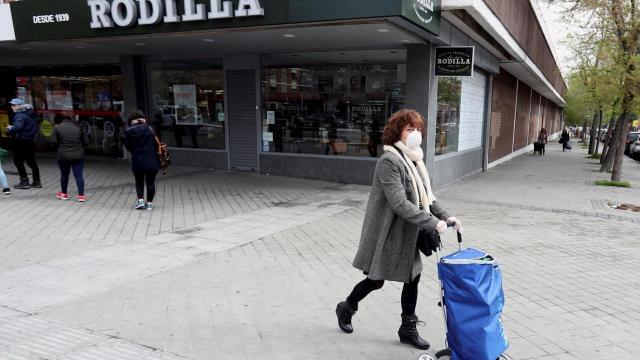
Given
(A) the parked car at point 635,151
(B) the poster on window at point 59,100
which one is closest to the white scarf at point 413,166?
(B) the poster on window at point 59,100

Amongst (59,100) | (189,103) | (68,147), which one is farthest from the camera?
(59,100)

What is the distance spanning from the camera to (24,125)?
356 inches

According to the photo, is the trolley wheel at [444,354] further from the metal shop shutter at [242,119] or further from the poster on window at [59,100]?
the poster on window at [59,100]

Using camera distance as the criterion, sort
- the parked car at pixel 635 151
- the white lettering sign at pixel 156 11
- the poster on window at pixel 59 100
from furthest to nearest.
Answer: the parked car at pixel 635 151
the poster on window at pixel 59 100
the white lettering sign at pixel 156 11

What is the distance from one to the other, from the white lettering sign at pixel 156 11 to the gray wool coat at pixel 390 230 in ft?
17.8

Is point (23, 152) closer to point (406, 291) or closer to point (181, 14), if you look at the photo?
point (181, 14)

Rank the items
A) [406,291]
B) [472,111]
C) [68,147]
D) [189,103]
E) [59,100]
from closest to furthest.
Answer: [406,291]
[68,147]
[189,103]
[472,111]
[59,100]

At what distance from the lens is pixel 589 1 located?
12.8 m

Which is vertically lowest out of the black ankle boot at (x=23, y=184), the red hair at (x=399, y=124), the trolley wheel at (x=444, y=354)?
the trolley wheel at (x=444, y=354)

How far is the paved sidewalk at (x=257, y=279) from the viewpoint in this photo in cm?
354

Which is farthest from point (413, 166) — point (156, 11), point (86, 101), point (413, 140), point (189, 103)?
point (86, 101)

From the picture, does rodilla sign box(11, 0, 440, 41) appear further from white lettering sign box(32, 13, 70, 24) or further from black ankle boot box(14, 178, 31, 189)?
black ankle boot box(14, 178, 31, 189)

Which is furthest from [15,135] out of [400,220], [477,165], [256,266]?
[477,165]

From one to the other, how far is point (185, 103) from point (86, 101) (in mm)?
4076
